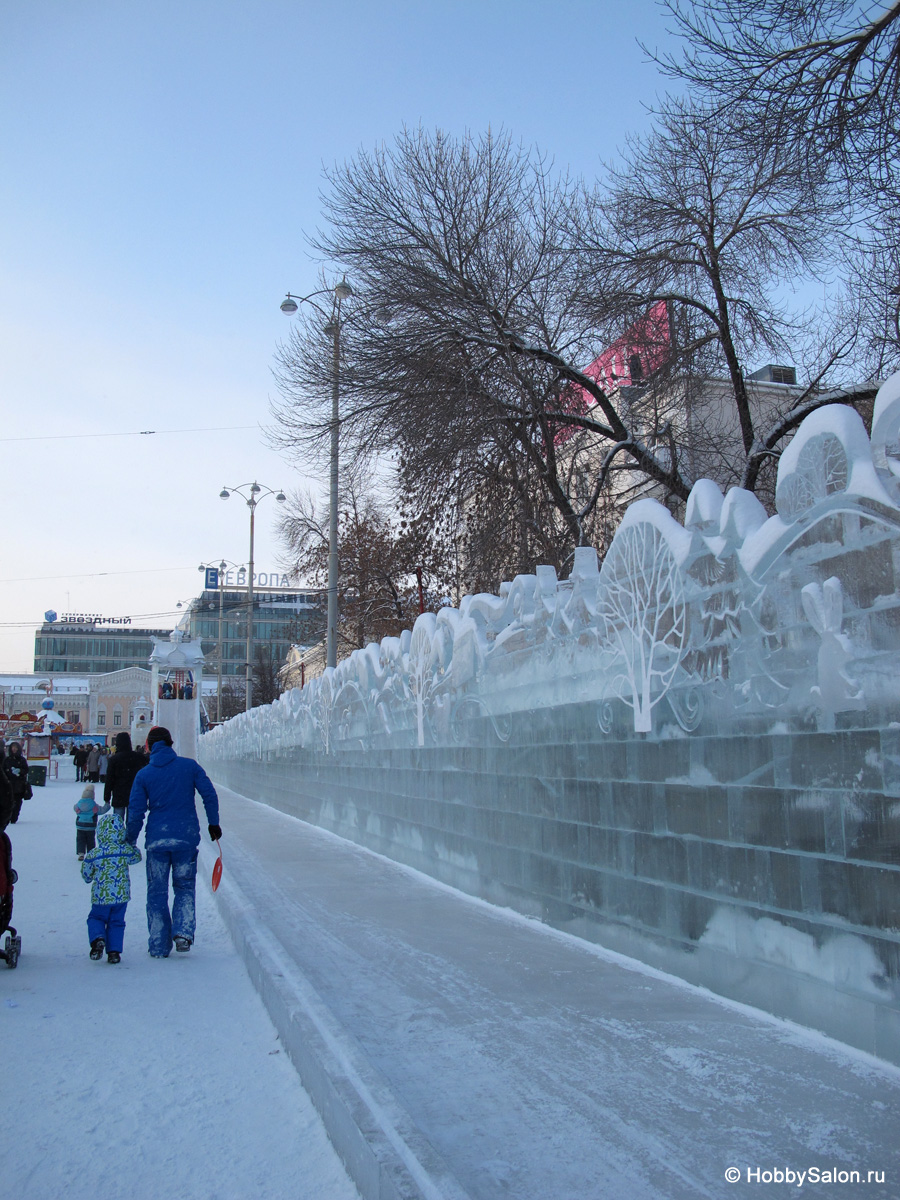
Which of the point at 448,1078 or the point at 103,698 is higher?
the point at 103,698

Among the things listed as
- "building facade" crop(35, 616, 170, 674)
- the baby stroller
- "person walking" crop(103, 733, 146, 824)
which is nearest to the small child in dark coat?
"person walking" crop(103, 733, 146, 824)

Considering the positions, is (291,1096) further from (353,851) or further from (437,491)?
(437,491)

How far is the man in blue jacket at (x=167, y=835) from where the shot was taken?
23.3 feet

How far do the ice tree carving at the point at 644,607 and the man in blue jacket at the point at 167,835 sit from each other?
3.09 meters

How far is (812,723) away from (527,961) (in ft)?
9.00

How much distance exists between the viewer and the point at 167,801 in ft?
24.3

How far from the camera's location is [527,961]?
6.32 metres

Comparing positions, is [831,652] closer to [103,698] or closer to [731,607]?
[731,607]

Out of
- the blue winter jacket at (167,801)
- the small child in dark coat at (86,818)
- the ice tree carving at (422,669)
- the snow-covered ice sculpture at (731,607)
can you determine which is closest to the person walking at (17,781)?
the small child in dark coat at (86,818)

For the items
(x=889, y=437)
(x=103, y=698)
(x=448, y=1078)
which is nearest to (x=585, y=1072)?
(x=448, y=1078)

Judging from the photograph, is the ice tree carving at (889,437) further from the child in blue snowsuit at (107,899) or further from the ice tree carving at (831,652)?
the child in blue snowsuit at (107,899)

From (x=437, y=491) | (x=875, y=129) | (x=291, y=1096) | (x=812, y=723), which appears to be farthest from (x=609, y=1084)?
(x=437, y=491)

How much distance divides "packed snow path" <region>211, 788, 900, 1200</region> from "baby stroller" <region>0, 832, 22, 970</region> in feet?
5.78

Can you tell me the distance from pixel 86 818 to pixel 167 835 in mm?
4853
